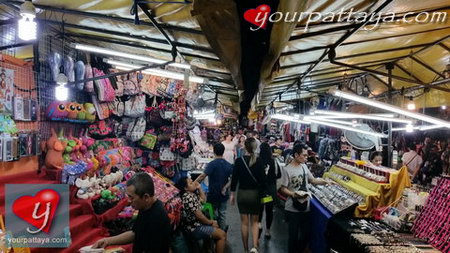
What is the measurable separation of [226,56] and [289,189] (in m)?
2.46

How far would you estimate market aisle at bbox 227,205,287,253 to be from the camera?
5.11 m

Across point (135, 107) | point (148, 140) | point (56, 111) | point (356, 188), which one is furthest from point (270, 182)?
point (56, 111)

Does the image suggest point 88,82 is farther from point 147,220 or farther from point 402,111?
point 402,111

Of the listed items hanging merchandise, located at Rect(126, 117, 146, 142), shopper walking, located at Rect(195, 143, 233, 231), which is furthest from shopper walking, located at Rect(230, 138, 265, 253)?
hanging merchandise, located at Rect(126, 117, 146, 142)

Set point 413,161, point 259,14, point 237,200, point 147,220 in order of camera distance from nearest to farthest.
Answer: point 147,220 < point 259,14 < point 237,200 < point 413,161

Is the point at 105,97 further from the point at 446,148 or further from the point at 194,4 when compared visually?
the point at 446,148

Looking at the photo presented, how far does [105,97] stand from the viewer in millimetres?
5129

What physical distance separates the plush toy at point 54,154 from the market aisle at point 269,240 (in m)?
3.12

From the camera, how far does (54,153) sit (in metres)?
4.06

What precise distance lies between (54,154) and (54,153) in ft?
0.05

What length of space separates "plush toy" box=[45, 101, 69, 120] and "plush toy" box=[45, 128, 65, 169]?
310 mm

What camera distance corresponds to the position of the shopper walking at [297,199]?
4.44 meters

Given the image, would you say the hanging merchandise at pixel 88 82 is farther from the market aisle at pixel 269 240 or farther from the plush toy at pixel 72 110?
the market aisle at pixel 269 240

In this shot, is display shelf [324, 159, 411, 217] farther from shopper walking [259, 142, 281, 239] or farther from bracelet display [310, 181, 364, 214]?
shopper walking [259, 142, 281, 239]
